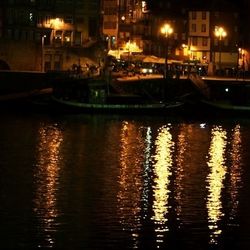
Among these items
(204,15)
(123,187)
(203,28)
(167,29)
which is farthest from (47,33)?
(123,187)

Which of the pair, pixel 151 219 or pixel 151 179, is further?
pixel 151 179

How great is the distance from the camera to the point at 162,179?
42.8 metres

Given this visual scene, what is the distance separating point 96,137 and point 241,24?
171 feet

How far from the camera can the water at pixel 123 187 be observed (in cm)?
3133

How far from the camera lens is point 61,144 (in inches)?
2151

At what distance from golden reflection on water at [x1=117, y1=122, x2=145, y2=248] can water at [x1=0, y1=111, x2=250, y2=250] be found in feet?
0.16

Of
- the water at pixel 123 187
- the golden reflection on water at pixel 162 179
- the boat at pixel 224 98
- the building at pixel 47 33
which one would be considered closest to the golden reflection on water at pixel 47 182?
the water at pixel 123 187

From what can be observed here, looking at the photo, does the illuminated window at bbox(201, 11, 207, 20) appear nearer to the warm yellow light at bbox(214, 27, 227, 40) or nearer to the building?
the warm yellow light at bbox(214, 27, 227, 40)

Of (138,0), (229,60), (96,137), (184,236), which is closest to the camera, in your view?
(184,236)

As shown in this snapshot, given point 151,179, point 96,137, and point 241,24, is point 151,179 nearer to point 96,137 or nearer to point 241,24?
point 96,137

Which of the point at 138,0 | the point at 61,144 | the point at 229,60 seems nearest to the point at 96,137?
the point at 61,144

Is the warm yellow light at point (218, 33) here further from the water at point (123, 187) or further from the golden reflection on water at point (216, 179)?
the golden reflection on water at point (216, 179)

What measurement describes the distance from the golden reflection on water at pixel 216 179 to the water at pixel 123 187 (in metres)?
0.06

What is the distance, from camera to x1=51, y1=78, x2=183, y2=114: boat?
239 ft
